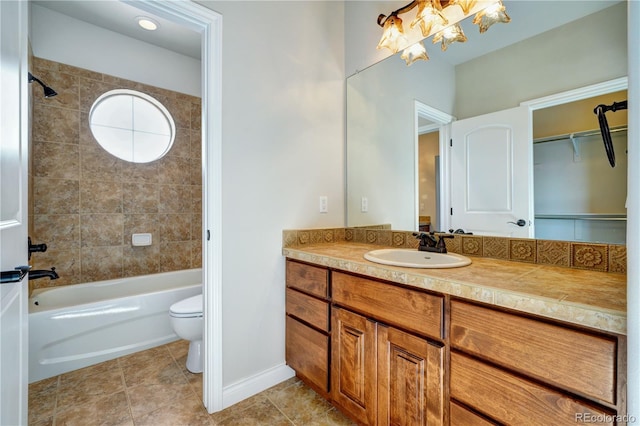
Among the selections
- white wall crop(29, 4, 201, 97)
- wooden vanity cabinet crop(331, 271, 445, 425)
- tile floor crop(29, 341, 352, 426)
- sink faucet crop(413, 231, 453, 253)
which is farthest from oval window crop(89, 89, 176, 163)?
sink faucet crop(413, 231, 453, 253)

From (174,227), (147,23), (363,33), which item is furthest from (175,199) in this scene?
(363,33)

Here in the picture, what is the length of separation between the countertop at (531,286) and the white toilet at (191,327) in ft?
3.77

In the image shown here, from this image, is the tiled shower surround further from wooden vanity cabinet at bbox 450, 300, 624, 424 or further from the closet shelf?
the closet shelf

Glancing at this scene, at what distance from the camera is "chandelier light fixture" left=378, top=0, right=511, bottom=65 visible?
4.52 ft

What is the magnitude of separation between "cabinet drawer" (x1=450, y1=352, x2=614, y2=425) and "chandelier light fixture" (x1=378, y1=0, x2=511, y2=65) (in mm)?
1547

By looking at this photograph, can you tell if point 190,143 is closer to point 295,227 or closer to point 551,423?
point 295,227

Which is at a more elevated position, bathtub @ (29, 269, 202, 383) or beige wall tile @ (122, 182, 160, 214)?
beige wall tile @ (122, 182, 160, 214)

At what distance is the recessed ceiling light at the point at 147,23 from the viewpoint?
7.61 ft

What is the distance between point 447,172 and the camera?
1616 mm

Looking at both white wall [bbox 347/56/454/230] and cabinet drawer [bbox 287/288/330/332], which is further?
white wall [bbox 347/56/454/230]

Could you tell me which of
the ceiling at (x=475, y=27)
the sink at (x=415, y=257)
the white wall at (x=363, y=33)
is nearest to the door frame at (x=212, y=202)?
the ceiling at (x=475, y=27)

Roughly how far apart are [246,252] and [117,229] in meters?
1.76

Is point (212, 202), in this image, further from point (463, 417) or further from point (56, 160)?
point (56, 160)

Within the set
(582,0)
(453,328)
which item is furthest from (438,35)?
(453,328)
